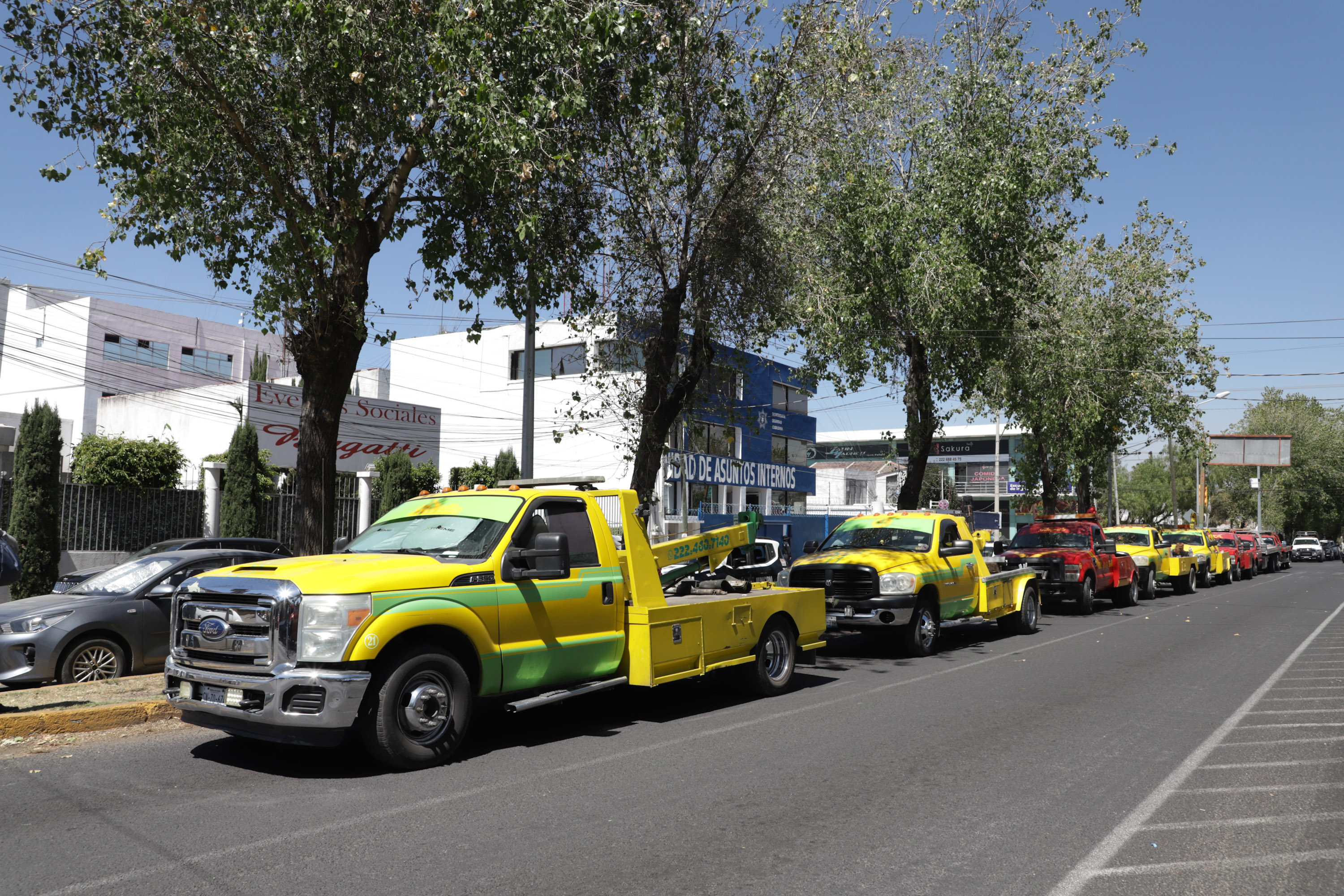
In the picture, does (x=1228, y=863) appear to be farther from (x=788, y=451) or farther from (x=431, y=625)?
(x=788, y=451)

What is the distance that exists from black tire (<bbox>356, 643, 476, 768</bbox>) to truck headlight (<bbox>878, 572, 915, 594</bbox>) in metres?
7.48

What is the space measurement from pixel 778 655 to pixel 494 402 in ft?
120

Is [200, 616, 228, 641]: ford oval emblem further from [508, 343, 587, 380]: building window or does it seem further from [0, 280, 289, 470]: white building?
[0, 280, 289, 470]: white building

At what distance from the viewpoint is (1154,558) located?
85.8 feet

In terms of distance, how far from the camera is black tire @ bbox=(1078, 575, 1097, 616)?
2059 cm

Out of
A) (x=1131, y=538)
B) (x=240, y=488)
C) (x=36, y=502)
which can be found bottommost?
(x=1131, y=538)

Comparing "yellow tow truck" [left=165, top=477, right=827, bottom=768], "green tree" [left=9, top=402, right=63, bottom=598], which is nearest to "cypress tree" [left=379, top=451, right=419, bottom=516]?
"green tree" [left=9, top=402, right=63, bottom=598]

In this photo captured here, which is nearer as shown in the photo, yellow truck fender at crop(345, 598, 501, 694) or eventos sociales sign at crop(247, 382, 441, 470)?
yellow truck fender at crop(345, 598, 501, 694)

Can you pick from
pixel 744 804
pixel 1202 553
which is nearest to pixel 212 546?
pixel 744 804

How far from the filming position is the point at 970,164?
1895 centimetres

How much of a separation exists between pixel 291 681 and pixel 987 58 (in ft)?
60.5

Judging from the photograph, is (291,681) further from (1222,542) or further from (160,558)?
(1222,542)

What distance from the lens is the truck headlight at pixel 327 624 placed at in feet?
21.2

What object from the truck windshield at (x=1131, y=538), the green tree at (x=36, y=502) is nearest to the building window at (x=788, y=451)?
the truck windshield at (x=1131, y=538)
